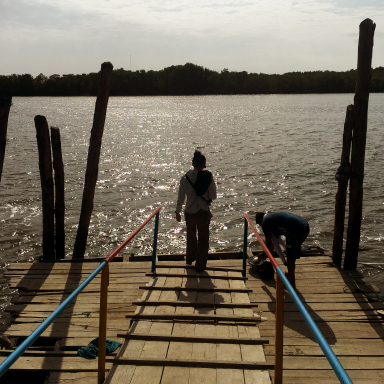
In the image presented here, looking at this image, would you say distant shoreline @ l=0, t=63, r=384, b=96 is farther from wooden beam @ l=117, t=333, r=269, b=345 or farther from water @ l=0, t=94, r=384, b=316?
wooden beam @ l=117, t=333, r=269, b=345

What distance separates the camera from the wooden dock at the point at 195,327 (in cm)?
387

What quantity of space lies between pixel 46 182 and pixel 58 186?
0.33 metres

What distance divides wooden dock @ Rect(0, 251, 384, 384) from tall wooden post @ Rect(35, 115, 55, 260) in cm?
117

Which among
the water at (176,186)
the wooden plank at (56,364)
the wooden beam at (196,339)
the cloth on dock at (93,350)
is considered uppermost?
the wooden beam at (196,339)

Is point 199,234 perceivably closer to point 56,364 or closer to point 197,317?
point 197,317

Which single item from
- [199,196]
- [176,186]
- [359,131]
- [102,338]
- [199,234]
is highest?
[359,131]

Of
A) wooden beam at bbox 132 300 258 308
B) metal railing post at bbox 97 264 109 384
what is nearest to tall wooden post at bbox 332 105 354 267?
wooden beam at bbox 132 300 258 308

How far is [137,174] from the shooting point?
69.1 feet

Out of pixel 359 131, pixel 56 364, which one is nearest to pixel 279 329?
pixel 56 364

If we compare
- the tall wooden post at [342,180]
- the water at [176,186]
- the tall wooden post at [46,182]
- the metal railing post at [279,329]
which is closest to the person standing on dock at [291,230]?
the tall wooden post at [342,180]

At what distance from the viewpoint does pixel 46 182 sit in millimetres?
8164

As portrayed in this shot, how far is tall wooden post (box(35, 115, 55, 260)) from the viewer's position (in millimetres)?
8008

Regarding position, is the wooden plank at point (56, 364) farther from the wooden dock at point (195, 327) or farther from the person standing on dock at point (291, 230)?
the person standing on dock at point (291, 230)

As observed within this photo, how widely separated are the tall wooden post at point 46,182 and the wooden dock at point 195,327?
3.85 feet
